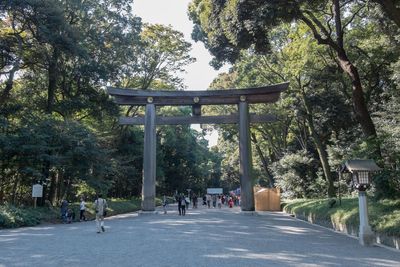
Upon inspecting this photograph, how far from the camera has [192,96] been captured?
23422mm

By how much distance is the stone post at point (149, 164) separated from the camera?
2233 cm

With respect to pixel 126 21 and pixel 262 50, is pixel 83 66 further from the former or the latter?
pixel 262 50

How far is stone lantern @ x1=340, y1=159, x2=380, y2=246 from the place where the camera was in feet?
34.5

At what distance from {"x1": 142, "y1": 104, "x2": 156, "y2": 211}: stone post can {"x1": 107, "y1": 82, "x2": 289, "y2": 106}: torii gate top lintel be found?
64 centimetres

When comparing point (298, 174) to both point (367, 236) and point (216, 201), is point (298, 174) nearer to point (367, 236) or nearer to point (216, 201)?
point (216, 201)

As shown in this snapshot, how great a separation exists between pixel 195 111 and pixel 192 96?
3.08ft

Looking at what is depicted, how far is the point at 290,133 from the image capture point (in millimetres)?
36625

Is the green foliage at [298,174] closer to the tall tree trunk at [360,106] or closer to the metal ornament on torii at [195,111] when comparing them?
the metal ornament on torii at [195,111]

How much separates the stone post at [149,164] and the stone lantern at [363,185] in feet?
42.8

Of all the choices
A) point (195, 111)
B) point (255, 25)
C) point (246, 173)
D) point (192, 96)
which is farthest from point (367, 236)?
point (192, 96)

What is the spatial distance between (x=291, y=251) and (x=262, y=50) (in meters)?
7.88

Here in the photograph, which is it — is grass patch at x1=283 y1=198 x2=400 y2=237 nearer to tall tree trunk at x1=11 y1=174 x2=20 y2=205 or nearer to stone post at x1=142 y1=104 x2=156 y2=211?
stone post at x1=142 y1=104 x2=156 y2=211

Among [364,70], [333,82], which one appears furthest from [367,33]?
[333,82]

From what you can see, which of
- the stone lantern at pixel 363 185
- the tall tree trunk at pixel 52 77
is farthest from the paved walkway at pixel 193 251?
the tall tree trunk at pixel 52 77
